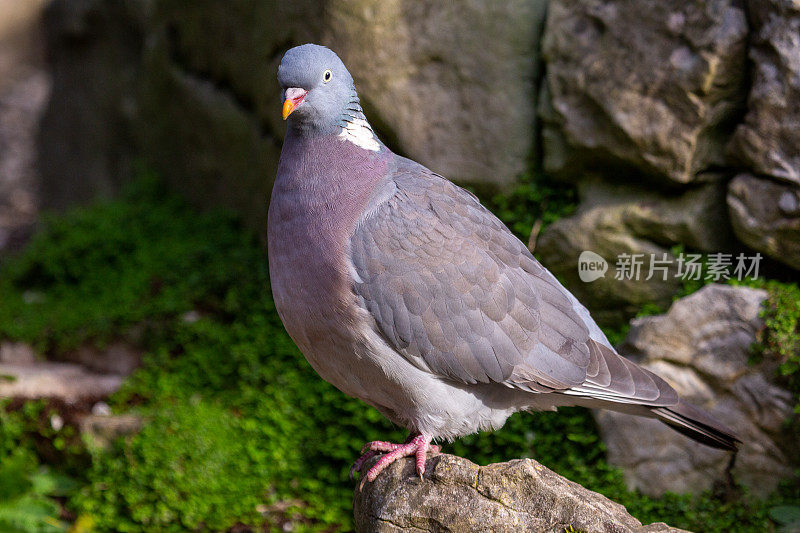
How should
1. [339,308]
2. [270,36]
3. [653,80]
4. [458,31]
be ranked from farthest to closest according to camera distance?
[270,36] → [458,31] → [653,80] → [339,308]

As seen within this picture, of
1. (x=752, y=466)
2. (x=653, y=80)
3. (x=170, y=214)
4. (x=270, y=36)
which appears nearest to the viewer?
A: (x=752, y=466)

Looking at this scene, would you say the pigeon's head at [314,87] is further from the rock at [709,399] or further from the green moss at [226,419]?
the rock at [709,399]

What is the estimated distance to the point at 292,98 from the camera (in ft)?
9.22

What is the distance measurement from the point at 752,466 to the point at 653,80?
2.22 metres

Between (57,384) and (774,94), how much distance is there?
4993 millimetres

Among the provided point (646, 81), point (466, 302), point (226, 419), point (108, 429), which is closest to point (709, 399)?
point (646, 81)

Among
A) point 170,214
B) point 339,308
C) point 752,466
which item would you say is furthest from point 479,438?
point 170,214

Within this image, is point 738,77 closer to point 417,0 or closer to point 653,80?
point 653,80

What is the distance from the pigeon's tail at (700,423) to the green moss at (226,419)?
0.78 metres

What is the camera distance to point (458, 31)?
195 inches

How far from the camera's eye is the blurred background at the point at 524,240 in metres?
4.14

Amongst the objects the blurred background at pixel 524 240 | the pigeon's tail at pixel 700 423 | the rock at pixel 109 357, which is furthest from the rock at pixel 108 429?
the pigeon's tail at pixel 700 423

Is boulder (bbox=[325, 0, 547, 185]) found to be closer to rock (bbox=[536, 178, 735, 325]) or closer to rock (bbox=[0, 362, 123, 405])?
rock (bbox=[536, 178, 735, 325])

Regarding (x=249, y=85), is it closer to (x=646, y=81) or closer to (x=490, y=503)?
(x=646, y=81)
